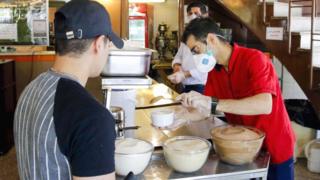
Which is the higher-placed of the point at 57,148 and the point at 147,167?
the point at 57,148

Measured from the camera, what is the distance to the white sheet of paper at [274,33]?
4148 mm

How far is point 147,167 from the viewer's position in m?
1.59

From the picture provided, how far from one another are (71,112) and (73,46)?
22 cm

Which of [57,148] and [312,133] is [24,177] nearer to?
[57,148]

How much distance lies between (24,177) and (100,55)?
470mm

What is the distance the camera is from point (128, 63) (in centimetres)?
197

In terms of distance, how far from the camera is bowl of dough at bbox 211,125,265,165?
1.56 metres

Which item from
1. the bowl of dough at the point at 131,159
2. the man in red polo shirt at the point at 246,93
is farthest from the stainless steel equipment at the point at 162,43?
the bowl of dough at the point at 131,159

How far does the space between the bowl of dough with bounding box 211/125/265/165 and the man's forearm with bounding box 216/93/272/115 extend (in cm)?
14

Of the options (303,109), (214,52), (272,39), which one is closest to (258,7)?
(272,39)

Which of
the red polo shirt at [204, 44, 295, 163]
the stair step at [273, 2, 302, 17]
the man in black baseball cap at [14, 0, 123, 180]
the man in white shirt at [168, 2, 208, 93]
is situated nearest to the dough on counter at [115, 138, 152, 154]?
the man in black baseball cap at [14, 0, 123, 180]

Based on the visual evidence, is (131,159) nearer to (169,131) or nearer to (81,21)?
(81,21)

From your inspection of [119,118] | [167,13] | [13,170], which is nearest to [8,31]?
[13,170]

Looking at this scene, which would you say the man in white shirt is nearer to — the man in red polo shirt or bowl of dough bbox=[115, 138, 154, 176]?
the man in red polo shirt
